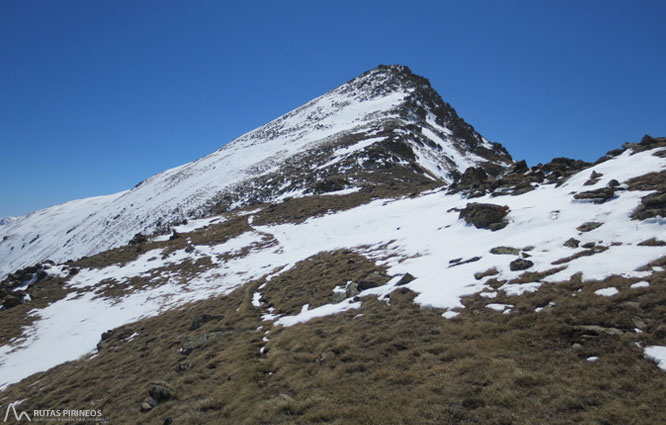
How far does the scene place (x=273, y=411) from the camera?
748 centimetres

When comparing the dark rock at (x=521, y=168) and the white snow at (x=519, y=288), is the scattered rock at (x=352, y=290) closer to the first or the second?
the white snow at (x=519, y=288)

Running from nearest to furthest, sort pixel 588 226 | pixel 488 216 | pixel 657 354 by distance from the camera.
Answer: pixel 657 354, pixel 588 226, pixel 488 216

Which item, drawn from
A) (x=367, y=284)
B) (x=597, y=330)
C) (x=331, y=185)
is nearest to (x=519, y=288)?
(x=597, y=330)

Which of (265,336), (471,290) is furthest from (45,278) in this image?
(471,290)

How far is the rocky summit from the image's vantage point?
6691 mm

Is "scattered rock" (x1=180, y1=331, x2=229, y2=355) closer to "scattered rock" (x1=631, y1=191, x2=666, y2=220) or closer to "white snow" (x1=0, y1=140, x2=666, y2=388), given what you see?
"white snow" (x1=0, y1=140, x2=666, y2=388)

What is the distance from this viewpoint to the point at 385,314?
1175cm

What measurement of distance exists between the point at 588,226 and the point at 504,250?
3.68 m

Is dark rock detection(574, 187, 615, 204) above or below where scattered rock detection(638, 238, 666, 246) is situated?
above

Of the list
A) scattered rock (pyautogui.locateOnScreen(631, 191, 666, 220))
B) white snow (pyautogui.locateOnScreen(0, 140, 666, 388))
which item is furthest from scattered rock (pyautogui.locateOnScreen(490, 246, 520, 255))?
scattered rock (pyautogui.locateOnScreen(631, 191, 666, 220))

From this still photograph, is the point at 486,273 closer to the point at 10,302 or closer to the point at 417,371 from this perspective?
the point at 417,371

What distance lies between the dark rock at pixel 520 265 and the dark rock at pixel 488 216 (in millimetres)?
5598

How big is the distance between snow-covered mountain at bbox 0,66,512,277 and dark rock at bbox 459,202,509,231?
101 ft

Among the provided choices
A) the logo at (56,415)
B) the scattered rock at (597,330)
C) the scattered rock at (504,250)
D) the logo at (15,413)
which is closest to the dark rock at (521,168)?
the scattered rock at (504,250)
